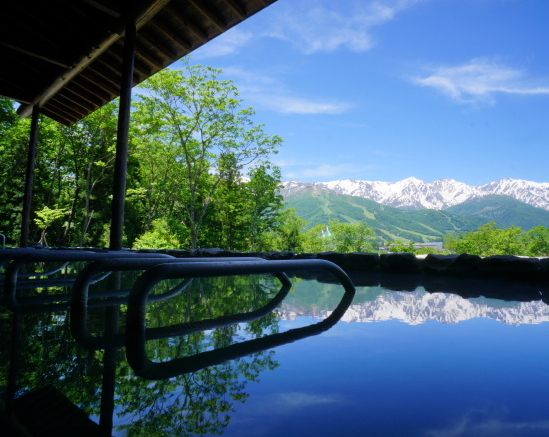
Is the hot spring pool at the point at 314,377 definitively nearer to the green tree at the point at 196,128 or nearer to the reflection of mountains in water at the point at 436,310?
the reflection of mountains in water at the point at 436,310

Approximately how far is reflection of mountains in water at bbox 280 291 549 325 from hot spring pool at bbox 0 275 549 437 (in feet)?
0.10

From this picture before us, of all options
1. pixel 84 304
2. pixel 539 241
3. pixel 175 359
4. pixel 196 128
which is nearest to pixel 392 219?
pixel 539 241

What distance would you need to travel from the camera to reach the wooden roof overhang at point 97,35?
11.1 feet

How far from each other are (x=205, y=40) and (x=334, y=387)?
3843 millimetres

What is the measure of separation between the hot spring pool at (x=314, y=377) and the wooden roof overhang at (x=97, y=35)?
9.96 feet


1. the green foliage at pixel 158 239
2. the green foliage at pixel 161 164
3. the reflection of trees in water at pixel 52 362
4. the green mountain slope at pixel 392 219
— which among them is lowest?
the reflection of trees in water at pixel 52 362

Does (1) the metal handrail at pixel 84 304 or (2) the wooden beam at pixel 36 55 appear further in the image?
(2) the wooden beam at pixel 36 55

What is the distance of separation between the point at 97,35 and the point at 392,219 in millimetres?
172400

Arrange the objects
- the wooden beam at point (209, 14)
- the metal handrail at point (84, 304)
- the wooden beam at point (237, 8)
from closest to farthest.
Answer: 1. the metal handrail at point (84, 304)
2. the wooden beam at point (237, 8)
3. the wooden beam at point (209, 14)

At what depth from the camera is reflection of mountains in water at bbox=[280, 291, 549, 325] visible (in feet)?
7.13

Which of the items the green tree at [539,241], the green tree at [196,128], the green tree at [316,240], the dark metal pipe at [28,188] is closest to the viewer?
the dark metal pipe at [28,188]

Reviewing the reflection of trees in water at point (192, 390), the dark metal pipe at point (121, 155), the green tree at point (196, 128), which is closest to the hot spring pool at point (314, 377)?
the reflection of trees in water at point (192, 390)

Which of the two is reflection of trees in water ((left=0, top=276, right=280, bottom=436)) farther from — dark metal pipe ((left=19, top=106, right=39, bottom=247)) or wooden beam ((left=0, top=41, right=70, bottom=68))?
dark metal pipe ((left=19, top=106, right=39, bottom=247))

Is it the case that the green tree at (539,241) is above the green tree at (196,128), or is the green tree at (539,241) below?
below
